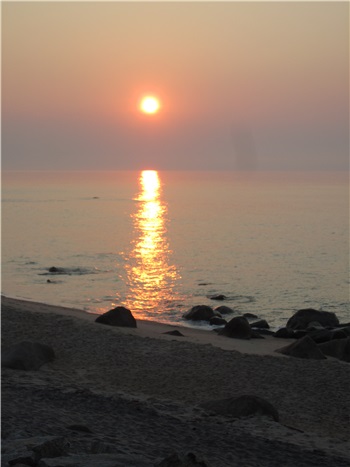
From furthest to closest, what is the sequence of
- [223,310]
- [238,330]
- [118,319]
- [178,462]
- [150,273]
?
[150,273] < [223,310] < [118,319] < [238,330] < [178,462]

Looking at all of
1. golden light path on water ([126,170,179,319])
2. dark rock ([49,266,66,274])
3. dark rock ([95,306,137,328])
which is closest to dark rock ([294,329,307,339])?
dark rock ([95,306,137,328])

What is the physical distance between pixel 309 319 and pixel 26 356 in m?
12.0

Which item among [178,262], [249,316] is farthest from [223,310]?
[178,262]

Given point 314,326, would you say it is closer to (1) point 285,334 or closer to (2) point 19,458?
(1) point 285,334

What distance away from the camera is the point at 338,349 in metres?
19.3

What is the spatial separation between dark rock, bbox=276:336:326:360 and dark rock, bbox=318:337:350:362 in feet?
2.33

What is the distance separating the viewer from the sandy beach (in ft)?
36.3

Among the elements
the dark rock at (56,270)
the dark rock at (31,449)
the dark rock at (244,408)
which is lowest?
the dark rock at (244,408)

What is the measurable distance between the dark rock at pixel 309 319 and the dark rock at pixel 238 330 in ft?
10.8

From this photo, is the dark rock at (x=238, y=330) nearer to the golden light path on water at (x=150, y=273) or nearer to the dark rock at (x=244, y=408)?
the golden light path on water at (x=150, y=273)

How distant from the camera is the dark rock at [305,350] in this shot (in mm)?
18594

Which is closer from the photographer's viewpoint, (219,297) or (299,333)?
(299,333)

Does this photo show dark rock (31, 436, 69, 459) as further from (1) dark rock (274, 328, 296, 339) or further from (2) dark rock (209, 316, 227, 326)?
(2) dark rock (209, 316, 227, 326)

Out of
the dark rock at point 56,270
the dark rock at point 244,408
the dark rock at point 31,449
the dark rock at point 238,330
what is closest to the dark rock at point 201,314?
the dark rock at point 238,330
